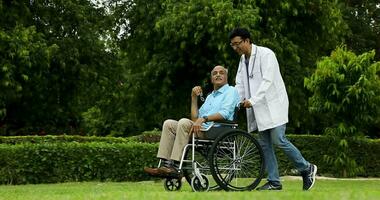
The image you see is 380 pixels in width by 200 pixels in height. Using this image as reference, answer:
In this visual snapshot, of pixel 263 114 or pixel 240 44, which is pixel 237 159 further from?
pixel 240 44

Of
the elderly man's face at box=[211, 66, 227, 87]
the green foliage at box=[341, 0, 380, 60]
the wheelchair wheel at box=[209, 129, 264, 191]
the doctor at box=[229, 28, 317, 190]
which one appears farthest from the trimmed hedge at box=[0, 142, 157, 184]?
the green foliage at box=[341, 0, 380, 60]

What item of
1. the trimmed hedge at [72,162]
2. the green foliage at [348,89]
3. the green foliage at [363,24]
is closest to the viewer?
the trimmed hedge at [72,162]

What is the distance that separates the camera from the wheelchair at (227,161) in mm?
7695

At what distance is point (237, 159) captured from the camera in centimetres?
797

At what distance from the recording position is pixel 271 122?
25.8 feet

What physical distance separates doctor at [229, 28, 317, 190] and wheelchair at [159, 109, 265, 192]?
18 centimetres

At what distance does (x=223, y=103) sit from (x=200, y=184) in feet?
3.00

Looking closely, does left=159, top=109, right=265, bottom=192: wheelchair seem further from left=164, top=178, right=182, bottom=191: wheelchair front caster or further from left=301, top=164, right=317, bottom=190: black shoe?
left=301, top=164, right=317, bottom=190: black shoe

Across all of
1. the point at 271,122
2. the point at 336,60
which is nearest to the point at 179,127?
the point at 271,122

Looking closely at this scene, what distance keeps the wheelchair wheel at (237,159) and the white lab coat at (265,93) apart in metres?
0.24

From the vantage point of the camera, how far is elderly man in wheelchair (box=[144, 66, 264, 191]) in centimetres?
770

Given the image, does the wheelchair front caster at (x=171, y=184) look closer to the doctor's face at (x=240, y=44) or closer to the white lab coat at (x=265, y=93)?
the white lab coat at (x=265, y=93)

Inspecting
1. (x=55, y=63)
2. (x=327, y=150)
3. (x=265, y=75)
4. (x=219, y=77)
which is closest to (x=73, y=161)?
(x=219, y=77)

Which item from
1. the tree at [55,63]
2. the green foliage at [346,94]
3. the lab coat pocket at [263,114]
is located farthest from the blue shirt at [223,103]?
the tree at [55,63]
